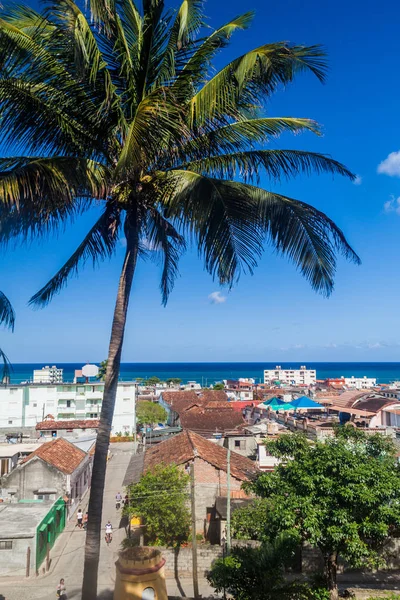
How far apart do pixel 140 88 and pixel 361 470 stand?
13044mm

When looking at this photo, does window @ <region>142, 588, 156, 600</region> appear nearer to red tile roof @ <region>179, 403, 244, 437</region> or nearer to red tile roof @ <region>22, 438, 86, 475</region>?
red tile roof @ <region>22, 438, 86, 475</region>

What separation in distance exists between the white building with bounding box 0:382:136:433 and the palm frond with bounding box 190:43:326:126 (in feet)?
178

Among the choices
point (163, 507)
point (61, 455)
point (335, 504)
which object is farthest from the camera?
point (61, 455)

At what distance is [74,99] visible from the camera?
710 cm

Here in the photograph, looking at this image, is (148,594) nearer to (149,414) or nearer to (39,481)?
(39,481)

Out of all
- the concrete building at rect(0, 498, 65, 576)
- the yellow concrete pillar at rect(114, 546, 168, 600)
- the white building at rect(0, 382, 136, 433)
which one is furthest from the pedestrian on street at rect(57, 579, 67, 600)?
the white building at rect(0, 382, 136, 433)

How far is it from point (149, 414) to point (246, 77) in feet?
215

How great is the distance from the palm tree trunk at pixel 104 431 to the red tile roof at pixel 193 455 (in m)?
19.3

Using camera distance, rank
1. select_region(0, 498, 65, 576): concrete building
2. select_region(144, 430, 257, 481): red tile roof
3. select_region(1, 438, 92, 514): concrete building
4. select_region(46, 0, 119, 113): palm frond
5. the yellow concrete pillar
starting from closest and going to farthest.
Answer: select_region(46, 0, 119, 113): palm frond → the yellow concrete pillar → select_region(0, 498, 65, 576): concrete building → select_region(144, 430, 257, 481): red tile roof → select_region(1, 438, 92, 514): concrete building

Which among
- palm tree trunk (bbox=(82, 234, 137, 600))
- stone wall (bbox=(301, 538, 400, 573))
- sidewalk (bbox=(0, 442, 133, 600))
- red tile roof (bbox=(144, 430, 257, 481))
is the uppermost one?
palm tree trunk (bbox=(82, 234, 137, 600))

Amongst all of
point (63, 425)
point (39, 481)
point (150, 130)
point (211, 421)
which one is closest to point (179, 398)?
point (211, 421)

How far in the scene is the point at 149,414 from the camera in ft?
226

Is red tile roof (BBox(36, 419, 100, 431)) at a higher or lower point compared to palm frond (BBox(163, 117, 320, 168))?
lower

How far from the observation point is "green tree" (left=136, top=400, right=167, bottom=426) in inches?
2660
